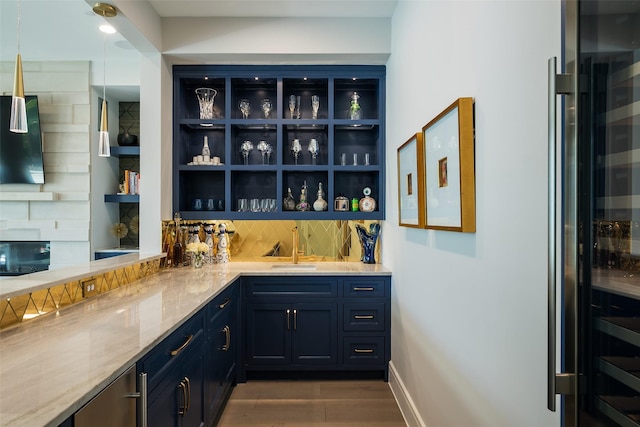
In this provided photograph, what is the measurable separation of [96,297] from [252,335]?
1.37 m

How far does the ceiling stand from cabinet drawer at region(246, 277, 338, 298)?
2.13 meters

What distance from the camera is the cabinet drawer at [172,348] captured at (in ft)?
4.79

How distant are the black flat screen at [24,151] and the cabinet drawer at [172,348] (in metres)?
3.30

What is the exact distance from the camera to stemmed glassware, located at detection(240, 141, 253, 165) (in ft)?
12.0

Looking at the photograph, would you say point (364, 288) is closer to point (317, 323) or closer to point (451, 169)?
point (317, 323)

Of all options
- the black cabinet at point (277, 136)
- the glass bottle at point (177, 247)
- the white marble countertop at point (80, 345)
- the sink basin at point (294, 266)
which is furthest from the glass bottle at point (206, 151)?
the white marble countertop at point (80, 345)

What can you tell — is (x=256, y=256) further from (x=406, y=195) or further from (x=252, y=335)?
(x=406, y=195)

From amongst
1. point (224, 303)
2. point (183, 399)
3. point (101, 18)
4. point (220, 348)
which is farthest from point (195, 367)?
point (101, 18)

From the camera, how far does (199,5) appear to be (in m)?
3.09

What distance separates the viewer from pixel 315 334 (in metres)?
3.26

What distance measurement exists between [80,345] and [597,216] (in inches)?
60.8

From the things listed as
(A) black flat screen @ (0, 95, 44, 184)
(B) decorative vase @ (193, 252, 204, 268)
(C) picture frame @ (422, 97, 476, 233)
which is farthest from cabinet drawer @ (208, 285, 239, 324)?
(A) black flat screen @ (0, 95, 44, 184)

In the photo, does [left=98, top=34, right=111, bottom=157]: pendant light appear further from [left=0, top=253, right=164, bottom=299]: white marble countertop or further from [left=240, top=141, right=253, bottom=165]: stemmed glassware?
[left=240, top=141, right=253, bottom=165]: stemmed glassware

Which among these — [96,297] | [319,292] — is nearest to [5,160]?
[96,297]
